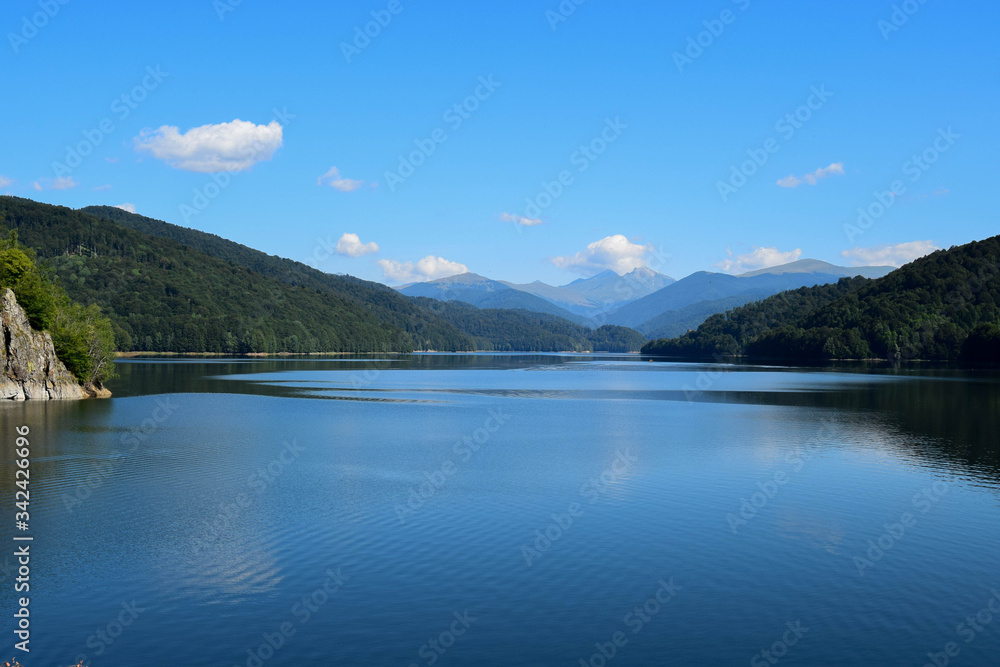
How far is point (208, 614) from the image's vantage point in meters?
20.0

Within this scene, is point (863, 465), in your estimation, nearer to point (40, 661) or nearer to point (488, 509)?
point (488, 509)

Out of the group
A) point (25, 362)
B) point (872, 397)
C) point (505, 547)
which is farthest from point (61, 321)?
point (872, 397)

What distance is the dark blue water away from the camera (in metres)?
18.8

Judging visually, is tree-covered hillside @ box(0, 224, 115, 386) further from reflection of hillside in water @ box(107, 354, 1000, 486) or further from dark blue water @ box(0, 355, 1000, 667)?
dark blue water @ box(0, 355, 1000, 667)

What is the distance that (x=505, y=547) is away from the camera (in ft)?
89.0

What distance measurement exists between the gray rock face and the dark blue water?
23.7 meters

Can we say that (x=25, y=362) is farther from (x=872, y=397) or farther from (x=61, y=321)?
(x=872, y=397)

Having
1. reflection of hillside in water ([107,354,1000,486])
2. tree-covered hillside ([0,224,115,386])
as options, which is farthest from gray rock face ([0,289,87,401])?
reflection of hillside in water ([107,354,1000,486])

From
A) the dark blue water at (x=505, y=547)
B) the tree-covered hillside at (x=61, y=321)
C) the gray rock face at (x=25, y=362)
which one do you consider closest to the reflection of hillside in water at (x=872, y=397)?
the dark blue water at (x=505, y=547)

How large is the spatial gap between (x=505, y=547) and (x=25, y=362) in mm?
76015

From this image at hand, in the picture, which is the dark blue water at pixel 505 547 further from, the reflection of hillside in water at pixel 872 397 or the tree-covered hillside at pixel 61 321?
the tree-covered hillside at pixel 61 321

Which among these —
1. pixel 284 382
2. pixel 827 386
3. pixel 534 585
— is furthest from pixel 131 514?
pixel 827 386

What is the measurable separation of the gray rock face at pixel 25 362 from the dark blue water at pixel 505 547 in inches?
934

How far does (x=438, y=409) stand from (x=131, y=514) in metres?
54.3
